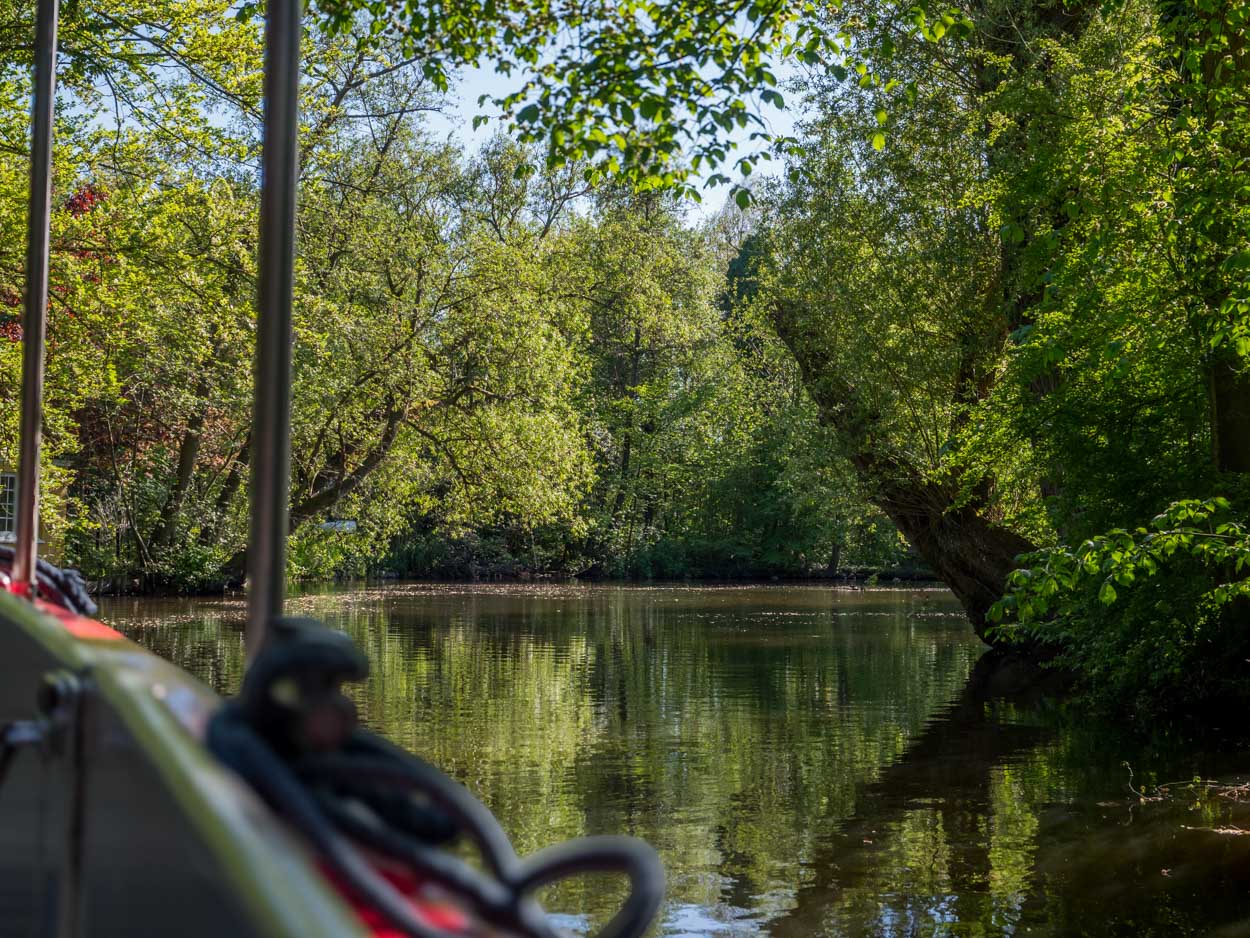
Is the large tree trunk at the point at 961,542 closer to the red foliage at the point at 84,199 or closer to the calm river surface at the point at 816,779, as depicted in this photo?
the calm river surface at the point at 816,779

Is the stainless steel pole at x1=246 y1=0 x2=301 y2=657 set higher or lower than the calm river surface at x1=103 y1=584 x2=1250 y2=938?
higher

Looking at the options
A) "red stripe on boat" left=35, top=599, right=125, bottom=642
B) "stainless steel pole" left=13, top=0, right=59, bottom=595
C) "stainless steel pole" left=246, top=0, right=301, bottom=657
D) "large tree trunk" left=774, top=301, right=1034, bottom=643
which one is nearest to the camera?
"red stripe on boat" left=35, top=599, right=125, bottom=642

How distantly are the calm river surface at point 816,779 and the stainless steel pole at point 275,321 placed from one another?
542cm

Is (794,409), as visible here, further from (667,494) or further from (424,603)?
(667,494)

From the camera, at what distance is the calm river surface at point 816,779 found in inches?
357

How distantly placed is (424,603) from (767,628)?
1042 centimetres

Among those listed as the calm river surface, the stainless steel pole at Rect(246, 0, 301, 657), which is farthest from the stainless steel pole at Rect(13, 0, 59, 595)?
the calm river surface

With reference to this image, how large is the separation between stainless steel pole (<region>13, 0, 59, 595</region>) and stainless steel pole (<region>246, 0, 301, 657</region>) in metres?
1.95

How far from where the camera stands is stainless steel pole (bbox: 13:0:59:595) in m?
5.48

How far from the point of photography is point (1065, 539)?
57.8ft

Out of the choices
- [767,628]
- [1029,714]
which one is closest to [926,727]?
[1029,714]

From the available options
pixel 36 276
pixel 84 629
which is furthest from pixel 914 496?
pixel 84 629

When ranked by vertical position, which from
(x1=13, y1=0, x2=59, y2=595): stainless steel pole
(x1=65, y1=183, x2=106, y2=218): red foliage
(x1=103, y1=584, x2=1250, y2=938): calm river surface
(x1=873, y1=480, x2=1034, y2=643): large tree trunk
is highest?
(x1=65, y1=183, x2=106, y2=218): red foliage

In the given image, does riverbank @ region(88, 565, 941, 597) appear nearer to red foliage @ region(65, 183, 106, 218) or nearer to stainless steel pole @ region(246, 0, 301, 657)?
red foliage @ region(65, 183, 106, 218)
